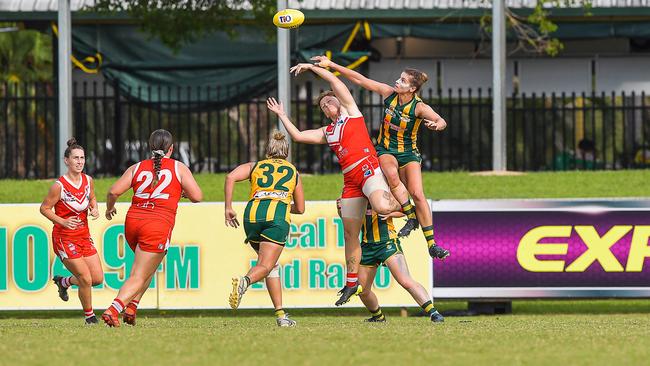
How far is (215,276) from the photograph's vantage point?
1770 centimetres

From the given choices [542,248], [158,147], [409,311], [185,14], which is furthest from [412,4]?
[158,147]

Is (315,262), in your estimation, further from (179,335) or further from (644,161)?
(644,161)

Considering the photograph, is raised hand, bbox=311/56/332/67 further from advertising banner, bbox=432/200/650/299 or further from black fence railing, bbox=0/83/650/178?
black fence railing, bbox=0/83/650/178

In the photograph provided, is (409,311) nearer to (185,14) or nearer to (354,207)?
(354,207)

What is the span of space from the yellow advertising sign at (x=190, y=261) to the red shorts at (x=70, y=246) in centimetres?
339

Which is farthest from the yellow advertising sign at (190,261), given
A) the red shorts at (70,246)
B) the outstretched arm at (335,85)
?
the outstretched arm at (335,85)

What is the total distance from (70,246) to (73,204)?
455 millimetres

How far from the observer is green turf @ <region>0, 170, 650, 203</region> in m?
20.9

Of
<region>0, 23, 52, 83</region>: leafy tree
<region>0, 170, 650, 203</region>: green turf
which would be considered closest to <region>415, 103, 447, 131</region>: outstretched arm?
<region>0, 170, 650, 203</region>: green turf

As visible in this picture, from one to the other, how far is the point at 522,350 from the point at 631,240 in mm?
7677

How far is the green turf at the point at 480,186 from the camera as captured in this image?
20.9 m

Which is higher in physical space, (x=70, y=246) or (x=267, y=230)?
(x=267, y=230)

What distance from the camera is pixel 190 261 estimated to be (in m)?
17.7

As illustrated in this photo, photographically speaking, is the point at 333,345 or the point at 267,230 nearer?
the point at 333,345
